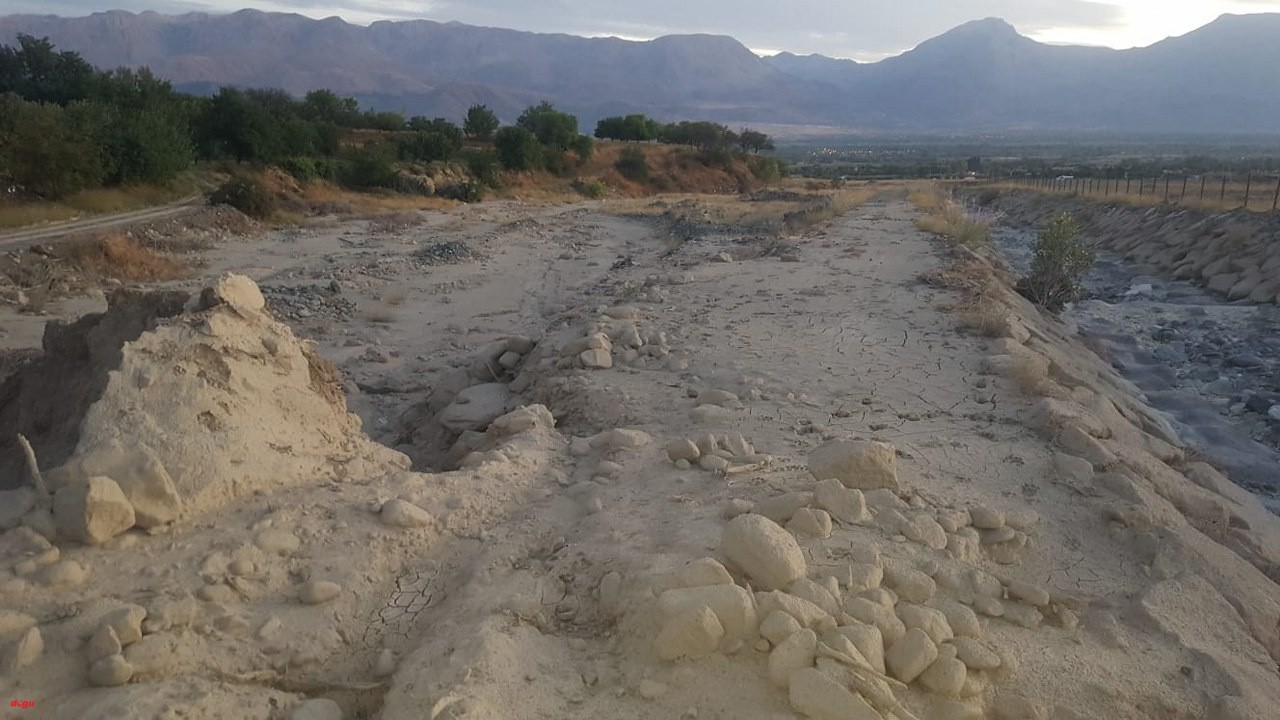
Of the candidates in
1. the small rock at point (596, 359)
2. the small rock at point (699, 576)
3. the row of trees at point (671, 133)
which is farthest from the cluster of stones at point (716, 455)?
the row of trees at point (671, 133)

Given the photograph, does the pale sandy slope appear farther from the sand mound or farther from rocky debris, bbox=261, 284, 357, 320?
rocky debris, bbox=261, 284, 357, 320

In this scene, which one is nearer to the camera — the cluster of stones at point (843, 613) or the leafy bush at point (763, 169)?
the cluster of stones at point (843, 613)

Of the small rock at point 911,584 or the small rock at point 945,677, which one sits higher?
the small rock at point 911,584

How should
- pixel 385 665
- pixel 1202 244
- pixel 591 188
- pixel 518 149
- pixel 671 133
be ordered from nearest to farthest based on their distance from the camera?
1. pixel 385 665
2. pixel 1202 244
3. pixel 518 149
4. pixel 591 188
5. pixel 671 133

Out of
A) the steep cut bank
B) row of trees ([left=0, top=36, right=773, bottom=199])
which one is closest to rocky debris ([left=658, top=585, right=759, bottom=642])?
the steep cut bank

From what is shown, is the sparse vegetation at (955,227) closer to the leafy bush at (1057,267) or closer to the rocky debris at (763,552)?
the leafy bush at (1057,267)

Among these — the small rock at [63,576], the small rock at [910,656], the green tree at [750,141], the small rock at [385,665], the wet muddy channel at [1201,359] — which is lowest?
the wet muddy channel at [1201,359]

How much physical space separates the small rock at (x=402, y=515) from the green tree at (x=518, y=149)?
38.4m

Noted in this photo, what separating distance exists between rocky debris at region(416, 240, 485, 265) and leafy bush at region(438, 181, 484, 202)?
14.1 m

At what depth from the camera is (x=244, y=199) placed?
73.5 feet

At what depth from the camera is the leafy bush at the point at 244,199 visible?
22172 millimetres

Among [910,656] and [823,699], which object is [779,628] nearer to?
[823,699]

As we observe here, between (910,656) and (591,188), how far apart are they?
41.1m

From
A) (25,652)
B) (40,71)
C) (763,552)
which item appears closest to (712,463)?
(763,552)
